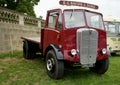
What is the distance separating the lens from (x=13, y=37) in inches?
586

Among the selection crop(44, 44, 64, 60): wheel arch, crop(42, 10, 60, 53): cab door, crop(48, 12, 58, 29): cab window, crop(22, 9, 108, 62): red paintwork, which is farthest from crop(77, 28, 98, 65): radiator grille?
crop(48, 12, 58, 29): cab window

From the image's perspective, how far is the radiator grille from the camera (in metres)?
9.16

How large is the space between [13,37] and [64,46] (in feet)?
20.8

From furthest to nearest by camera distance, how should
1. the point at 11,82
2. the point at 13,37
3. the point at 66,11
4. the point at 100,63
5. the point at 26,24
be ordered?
the point at 26,24 < the point at 13,37 < the point at 100,63 < the point at 66,11 < the point at 11,82

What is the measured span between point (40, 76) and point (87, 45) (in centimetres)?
203

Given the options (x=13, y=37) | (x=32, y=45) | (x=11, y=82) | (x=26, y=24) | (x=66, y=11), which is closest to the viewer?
(x=11, y=82)

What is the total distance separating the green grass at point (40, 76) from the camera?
910cm

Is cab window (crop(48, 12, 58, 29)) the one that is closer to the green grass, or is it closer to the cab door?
the cab door

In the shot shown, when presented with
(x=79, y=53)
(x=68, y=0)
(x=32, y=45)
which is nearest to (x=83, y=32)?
(x=79, y=53)

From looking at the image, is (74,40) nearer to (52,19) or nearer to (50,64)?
(50,64)

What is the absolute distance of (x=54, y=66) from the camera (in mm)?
9453

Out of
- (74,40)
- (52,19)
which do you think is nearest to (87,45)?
(74,40)

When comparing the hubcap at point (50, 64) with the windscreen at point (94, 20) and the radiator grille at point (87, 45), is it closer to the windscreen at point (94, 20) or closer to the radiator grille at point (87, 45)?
the radiator grille at point (87, 45)

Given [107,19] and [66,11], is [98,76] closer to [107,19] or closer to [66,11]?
[66,11]
